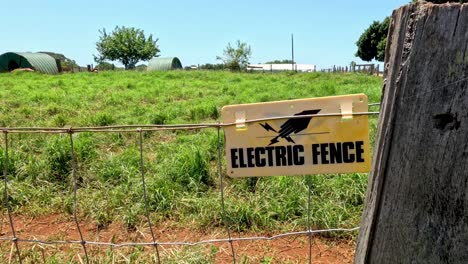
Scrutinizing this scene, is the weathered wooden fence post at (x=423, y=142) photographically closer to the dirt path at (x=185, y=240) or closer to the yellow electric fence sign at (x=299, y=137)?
the yellow electric fence sign at (x=299, y=137)

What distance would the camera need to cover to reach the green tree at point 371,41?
45.6 metres

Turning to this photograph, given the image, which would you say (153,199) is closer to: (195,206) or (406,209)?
(195,206)

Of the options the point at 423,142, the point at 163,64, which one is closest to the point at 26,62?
the point at 163,64

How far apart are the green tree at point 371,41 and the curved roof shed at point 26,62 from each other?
1299 inches

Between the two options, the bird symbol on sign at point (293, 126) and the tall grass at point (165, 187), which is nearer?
the bird symbol on sign at point (293, 126)

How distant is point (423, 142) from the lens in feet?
3.14

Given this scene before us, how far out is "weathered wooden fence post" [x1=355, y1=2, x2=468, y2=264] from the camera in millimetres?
878

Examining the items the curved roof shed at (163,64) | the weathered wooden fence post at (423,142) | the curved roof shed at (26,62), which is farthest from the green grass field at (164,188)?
the curved roof shed at (163,64)

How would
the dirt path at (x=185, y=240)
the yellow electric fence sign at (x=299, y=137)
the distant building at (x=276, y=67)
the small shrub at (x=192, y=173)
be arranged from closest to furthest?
the yellow electric fence sign at (x=299, y=137)
the dirt path at (x=185, y=240)
the small shrub at (x=192, y=173)
the distant building at (x=276, y=67)

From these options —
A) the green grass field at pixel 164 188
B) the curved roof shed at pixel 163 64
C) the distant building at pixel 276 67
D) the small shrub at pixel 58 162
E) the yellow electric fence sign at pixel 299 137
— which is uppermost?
the yellow electric fence sign at pixel 299 137

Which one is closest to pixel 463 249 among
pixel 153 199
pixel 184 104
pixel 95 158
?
pixel 153 199

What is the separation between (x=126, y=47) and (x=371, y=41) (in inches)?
1152

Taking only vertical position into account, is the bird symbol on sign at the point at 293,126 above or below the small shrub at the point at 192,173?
above

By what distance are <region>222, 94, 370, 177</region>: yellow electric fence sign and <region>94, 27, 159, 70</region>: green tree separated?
51195 millimetres
